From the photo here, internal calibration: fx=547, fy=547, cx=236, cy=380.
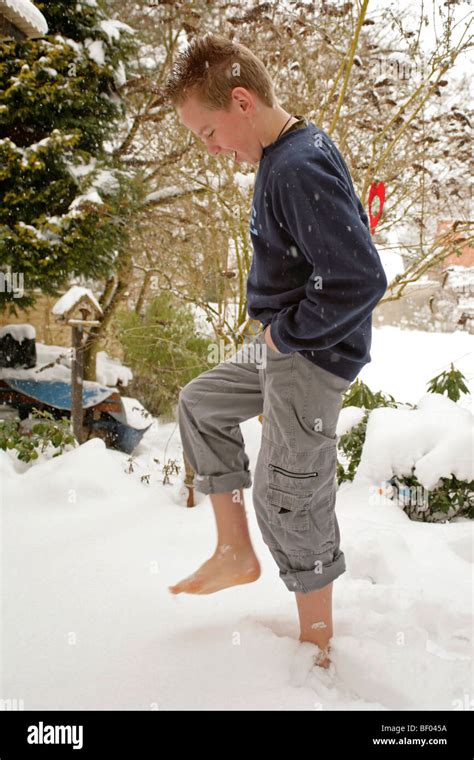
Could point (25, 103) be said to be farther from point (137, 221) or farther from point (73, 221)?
point (137, 221)

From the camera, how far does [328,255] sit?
1.06 meters

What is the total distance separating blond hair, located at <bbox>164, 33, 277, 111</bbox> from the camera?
121cm

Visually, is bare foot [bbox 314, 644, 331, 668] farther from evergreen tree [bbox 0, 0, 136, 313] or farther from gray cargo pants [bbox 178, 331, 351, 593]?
evergreen tree [bbox 0, 0, 136, 313]

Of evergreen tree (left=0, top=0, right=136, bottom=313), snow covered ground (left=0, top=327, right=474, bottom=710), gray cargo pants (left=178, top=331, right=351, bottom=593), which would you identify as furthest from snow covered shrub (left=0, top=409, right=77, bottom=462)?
gray cargo pants (left=178, top=331, right=351, bottom=593)

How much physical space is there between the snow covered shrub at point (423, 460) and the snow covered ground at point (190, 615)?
18 cm

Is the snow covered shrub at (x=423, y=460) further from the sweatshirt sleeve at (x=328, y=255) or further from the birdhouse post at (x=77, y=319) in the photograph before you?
the birdhouse post at (x=77, y=319)

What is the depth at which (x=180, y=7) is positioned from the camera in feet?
13.9

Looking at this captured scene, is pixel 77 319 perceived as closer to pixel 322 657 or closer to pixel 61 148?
pixel 61 148

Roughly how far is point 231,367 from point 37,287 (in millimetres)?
3848

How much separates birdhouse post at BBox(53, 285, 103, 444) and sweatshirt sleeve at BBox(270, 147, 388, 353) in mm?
3362

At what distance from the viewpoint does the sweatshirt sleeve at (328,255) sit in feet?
3.48

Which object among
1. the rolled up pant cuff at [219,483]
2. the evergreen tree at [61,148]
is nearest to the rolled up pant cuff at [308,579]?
the rolled up pant cuff at [219,483]

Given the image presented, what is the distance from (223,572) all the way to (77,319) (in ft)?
11.2

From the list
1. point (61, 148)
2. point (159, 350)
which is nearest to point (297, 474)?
point (61, 148)
